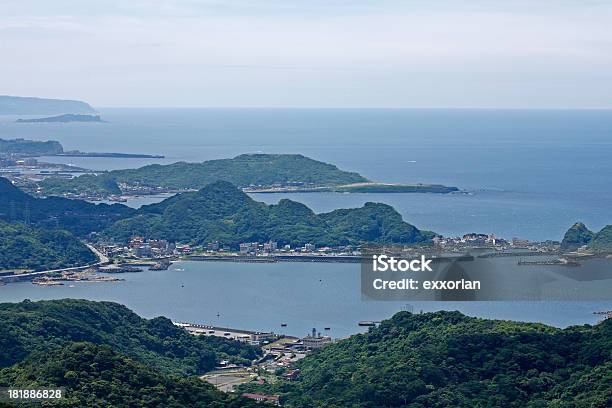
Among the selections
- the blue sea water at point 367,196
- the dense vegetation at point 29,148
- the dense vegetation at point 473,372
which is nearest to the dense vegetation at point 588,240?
the blue sea water at point 367,196

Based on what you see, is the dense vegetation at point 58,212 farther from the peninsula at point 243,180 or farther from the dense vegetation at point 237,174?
the dense vegetation at point 237,174

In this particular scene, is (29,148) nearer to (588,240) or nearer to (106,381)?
(588,240)

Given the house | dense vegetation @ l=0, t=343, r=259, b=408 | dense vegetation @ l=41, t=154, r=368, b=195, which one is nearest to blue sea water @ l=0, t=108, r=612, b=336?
dense vegetation @ l=41, t=154, r=368, b=195

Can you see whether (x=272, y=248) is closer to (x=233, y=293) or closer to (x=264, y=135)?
(x=233, y=293)

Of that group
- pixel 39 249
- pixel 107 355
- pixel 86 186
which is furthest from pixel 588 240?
pixel 86 186

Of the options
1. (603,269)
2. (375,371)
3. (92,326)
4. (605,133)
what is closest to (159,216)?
(603,269)

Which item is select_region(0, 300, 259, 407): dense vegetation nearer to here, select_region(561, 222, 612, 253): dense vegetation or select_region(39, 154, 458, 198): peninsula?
select_region(561, 222, 612, 253): dense vegetation
